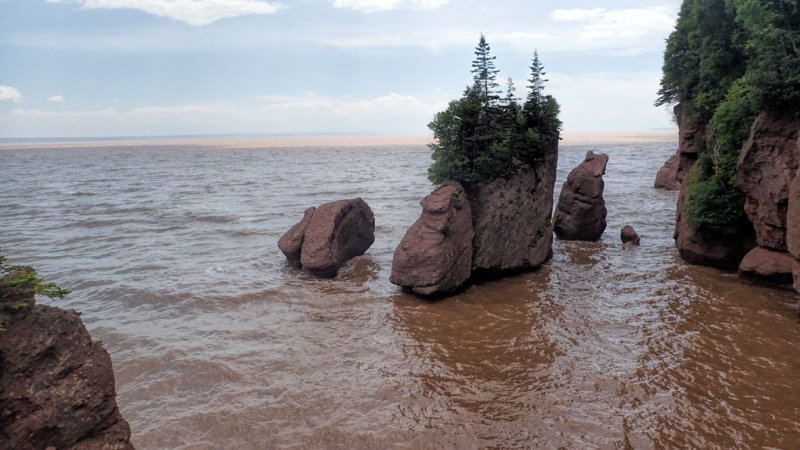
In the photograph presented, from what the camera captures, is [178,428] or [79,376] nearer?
[79,376]

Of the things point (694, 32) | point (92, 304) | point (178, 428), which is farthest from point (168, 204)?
point (694, 32)

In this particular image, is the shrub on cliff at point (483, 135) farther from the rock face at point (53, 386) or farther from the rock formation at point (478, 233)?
the rock face at point (53, 386)

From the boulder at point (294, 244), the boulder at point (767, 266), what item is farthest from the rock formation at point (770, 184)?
the boulder at point (294, 244)

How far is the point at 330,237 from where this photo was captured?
925 inches

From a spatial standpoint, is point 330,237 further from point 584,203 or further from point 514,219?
point 584,203

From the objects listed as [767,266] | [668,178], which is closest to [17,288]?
[767,266]

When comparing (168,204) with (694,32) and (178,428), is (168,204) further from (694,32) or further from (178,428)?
(694,32)

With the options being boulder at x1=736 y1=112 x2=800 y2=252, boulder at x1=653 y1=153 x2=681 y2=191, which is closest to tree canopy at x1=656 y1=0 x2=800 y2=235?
boulder at x1=736 y1=112 x2=800 y2=252

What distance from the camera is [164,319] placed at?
62.7ft

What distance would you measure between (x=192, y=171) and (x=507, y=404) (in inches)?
3014

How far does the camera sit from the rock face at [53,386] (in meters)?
7.09

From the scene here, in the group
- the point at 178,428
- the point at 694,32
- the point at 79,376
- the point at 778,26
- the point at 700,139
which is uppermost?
the point at 694,32

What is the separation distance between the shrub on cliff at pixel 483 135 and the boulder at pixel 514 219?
2.29ft

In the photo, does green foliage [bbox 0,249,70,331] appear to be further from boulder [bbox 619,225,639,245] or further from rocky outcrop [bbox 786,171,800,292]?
boulder [bbox 619,225,639,245]
